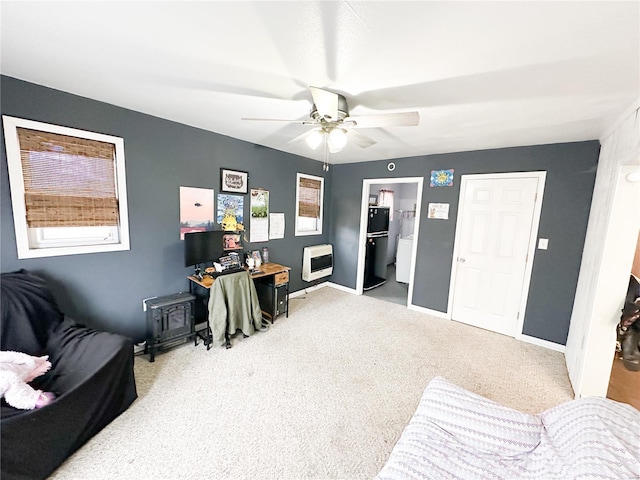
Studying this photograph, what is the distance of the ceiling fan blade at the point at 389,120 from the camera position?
1613 mm

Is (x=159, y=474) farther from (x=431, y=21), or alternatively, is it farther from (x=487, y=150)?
(x=487, y=150)

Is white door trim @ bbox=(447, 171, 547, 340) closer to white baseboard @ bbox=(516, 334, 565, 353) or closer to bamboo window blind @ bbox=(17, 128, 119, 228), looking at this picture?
white baseboard @ bbox=(516, 334, 565, 353)

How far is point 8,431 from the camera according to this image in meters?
1.22

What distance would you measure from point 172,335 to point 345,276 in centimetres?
300

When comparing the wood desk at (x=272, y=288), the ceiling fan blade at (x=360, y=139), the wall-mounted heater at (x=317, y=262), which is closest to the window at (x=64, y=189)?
the wood desk at (x=272, y=288)

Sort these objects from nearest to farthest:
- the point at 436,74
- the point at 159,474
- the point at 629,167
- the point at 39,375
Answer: the point at 159,474 → the point at 436,74 → the point at 39,375 → the point at 629,167

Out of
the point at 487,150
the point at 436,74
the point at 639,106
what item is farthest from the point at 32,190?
the point at 487,150

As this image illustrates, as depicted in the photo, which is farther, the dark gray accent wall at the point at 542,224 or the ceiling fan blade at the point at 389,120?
the dark gray accent wall at the point at 542,224

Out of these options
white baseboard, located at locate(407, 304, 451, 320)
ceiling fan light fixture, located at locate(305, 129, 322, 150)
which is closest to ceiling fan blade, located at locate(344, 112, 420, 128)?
ceiling fan light fixture, located at locate(305, 129, 322, 150)

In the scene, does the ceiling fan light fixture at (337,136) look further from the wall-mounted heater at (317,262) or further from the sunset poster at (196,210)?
the wall-mounted heater at (317,262)

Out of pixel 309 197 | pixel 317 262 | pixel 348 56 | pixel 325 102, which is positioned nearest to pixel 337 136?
pixel 325 102

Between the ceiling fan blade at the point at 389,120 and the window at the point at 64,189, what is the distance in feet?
7.41

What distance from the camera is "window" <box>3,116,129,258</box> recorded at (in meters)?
1.89

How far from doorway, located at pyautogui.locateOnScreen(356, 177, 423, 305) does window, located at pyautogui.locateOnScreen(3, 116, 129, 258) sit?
3.43m
